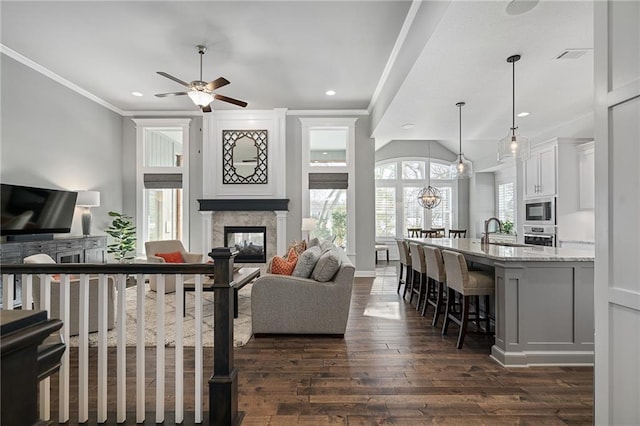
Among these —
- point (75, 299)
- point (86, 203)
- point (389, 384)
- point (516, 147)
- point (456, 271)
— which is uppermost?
point (516, 147)

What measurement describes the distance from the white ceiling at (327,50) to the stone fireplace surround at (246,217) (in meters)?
2.08

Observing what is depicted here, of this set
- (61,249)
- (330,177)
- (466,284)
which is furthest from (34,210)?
(466,284)

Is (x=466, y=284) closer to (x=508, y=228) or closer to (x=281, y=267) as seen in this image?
(x=281, y=267)

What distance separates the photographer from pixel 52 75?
16.9ft

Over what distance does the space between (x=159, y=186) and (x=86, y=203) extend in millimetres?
1739

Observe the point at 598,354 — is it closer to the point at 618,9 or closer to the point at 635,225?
the point at 635,225

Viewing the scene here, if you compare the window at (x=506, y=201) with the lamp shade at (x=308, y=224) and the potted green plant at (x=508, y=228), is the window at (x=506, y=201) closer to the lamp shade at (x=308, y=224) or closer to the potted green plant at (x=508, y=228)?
the potted green plant at (x=508, y=228)

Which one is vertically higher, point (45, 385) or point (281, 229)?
point (281, 229)

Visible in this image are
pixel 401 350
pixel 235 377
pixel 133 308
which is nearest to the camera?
pixel 235 377

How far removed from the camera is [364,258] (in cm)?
693

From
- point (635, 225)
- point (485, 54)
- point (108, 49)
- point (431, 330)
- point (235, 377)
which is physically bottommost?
point (431, 330)

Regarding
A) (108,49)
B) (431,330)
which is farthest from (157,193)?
(431,330)

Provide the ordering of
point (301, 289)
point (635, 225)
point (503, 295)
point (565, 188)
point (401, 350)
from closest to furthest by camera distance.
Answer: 1. point (635, 225)
2. point (503, 295)
3. point (401, 350)
4. point (301, 289)
5. point (565, 188)

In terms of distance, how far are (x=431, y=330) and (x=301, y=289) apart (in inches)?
59.0
